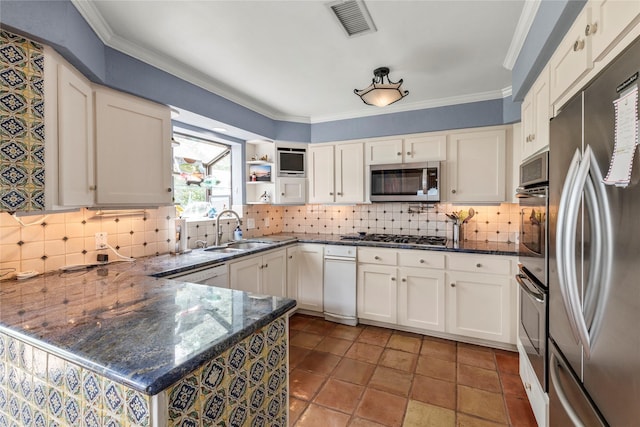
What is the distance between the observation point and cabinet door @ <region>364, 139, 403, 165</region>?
3.21 m

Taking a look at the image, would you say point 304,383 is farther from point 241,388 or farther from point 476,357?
point 476,357

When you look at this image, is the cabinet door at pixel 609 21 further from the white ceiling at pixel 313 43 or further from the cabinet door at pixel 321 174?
the cabinet door at pixel 321 174

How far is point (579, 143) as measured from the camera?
104 cm

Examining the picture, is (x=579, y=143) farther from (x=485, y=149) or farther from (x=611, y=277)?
(x=485, y=149)

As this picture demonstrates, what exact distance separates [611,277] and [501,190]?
2.22 meters

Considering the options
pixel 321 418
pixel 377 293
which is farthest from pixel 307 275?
pixel 321 418

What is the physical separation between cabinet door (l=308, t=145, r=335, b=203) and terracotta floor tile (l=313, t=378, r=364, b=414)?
1951mm

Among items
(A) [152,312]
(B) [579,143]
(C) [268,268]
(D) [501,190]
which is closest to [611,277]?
(B) [579,143]

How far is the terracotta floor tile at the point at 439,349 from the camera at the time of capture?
8.31ft

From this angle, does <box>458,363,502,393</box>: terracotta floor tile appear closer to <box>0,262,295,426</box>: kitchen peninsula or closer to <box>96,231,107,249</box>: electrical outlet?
<box>0,262,295,426</box>: kitchen peninsula

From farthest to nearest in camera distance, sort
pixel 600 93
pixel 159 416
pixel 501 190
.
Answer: pixel 501 190 → pixel 600 93 → pixel 159 416

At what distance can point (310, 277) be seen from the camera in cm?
338

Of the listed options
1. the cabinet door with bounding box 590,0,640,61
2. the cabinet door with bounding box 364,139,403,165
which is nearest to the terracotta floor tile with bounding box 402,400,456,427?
the cabinet door with bounding box 590,0,640,61

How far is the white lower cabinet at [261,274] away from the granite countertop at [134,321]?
957 mm
